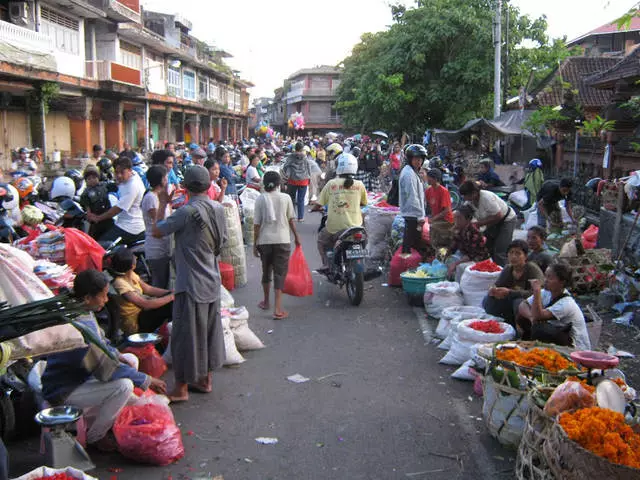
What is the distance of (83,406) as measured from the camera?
13.8ft

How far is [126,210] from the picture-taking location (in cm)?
762

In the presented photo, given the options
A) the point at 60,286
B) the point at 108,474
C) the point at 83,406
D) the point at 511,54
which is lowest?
the point at 108,474

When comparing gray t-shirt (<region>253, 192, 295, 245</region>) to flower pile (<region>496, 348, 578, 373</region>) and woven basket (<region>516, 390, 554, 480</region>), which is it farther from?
woven basket (<region>516, 390, 554, 480</region>)

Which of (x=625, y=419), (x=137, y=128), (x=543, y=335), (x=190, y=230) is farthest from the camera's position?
(x=137, y=128)

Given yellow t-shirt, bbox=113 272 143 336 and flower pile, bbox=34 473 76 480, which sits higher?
yellow t-shirt, bbox=113 272 143 336

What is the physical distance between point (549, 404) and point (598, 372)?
2.67 ft

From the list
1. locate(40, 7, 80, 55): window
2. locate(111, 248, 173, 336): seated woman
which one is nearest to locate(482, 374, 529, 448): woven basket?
locate(111, 248, 173, 336): seated woman

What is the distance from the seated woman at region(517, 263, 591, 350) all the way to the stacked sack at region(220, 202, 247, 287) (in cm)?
471

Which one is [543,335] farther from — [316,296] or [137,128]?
[137,128]

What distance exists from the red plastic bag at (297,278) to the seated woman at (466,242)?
1.92m

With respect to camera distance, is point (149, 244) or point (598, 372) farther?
point (149, 244)

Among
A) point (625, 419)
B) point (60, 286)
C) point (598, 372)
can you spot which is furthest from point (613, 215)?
point (60, 286)

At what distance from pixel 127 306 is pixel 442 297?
11.9 feet

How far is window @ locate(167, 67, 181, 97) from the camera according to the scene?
142 feet
